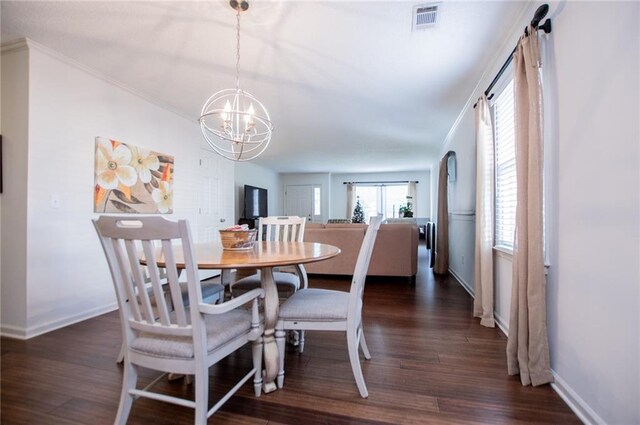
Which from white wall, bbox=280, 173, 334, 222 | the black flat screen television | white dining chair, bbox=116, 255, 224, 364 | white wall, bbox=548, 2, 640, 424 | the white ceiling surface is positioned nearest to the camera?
white wall, bbox=548, 2, 640, 424

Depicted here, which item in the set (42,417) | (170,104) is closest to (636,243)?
(42,417)

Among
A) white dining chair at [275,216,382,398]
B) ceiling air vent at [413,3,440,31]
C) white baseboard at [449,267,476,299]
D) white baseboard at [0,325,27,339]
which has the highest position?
ceiling air vent at [413,3,440,31]

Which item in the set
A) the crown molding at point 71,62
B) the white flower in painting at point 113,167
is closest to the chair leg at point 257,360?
the white flower in painting at point 113,167

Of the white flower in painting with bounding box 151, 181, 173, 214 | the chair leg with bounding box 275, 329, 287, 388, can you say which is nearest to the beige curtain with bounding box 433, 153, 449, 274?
the chair leg with bounding box 275, 329, 287, 388

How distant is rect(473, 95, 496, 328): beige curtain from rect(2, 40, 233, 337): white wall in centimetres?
356

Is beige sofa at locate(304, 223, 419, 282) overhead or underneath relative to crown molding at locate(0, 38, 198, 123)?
underneath

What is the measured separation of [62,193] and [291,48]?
2.34 meters

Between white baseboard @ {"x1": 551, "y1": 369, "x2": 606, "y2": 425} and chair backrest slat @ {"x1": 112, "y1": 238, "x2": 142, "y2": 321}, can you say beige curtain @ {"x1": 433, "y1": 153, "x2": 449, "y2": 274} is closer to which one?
white baseboard @ {"x1": 551, "y1": 369, "x2": 606, "y2": 425}

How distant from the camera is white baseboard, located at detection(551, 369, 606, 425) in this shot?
1.26m

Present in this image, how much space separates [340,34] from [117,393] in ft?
8.83

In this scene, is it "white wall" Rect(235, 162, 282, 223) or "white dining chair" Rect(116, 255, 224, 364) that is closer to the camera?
"white dining chair" Rect(116, 255, 224, 364)

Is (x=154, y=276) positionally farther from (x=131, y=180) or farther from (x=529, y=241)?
(x=131, y=180)

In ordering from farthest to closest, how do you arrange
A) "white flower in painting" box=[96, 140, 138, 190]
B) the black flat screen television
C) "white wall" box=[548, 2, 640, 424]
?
the black flat screen television < "white flower in painting" box=[96, 140, 138, 190] < "white wall" box=[548, 2, 640, 424]

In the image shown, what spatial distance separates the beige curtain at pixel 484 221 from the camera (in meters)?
2.47
